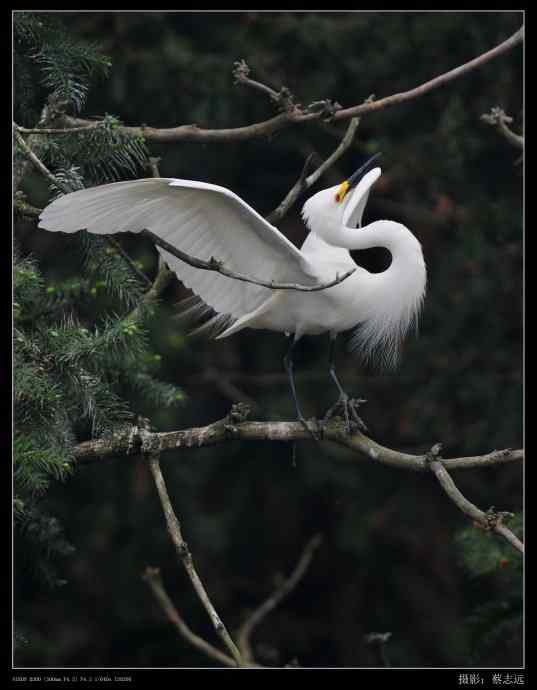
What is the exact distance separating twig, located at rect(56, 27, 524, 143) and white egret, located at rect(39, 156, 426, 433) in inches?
8.8

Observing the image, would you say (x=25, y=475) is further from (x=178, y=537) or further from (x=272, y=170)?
(x=272, y=170)

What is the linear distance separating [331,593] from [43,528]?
3.33 m

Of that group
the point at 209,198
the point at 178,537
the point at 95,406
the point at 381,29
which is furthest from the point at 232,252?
the point at 381,29

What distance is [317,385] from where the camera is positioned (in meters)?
4.89

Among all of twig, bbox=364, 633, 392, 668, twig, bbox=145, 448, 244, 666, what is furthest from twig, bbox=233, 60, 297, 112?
twig, bbox=364, 633, 392, 668

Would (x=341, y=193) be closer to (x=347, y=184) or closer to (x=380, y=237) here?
(x=347, y=184)

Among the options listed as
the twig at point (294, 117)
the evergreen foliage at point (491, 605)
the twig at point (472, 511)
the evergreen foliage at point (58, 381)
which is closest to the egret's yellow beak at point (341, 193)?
the twig at point (294, 117)

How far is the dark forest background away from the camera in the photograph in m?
4.23

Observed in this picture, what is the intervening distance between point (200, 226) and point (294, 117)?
400 mm

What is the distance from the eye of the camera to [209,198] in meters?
2.47

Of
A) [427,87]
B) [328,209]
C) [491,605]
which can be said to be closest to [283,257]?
[328,209]

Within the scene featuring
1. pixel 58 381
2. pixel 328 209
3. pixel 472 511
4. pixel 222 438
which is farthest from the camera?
pixel 328 209

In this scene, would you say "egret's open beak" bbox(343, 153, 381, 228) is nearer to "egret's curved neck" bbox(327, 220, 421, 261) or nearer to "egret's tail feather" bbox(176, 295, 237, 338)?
"egret's curved neck" bbox(327, 220, 421, 261)

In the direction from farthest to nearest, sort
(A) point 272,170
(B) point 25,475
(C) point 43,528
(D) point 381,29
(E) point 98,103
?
1. (A) point 272,170
2. (D) point 381,29
3. (E) point 98,103
4. (C) point 43,528
5. (B) point 25,475
